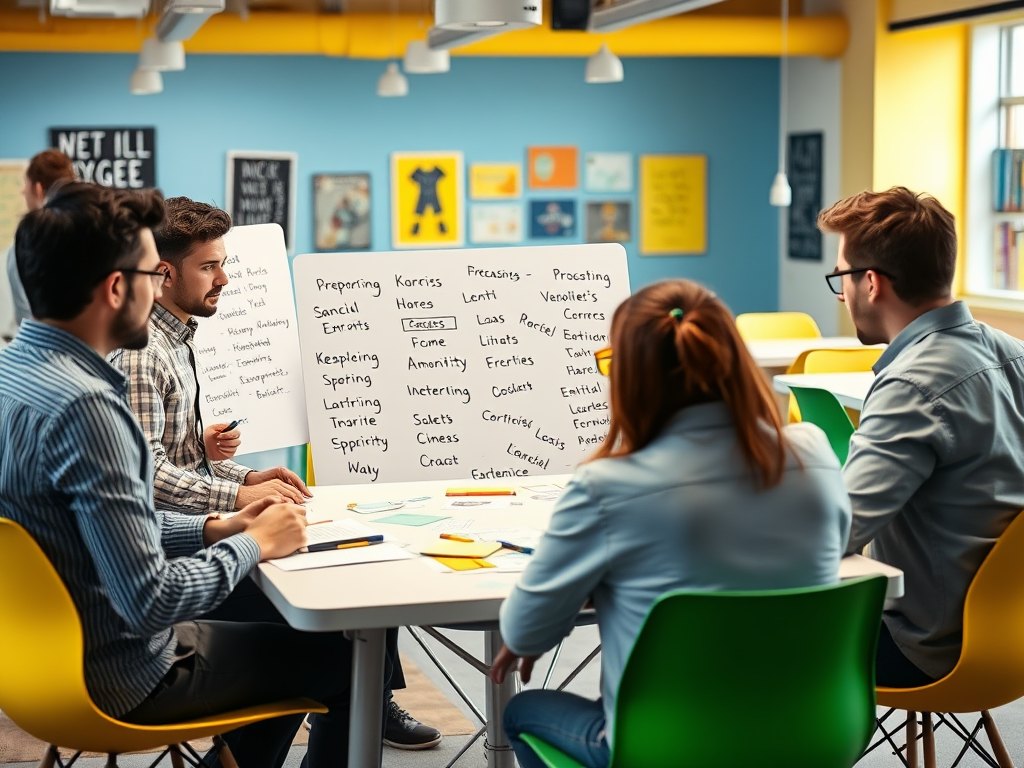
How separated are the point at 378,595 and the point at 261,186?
6752 mm

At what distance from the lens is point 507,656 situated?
1941 millimetres

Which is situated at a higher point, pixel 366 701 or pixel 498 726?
pixel 366 701

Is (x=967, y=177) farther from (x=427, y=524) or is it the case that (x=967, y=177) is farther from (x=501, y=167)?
(x=427, y=524)

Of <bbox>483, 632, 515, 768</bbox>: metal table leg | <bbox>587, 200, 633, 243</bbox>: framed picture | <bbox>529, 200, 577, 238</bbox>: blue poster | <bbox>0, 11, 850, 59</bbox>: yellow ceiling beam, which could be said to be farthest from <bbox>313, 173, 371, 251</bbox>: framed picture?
<bbox>483, 632, 515, 768</bbox>: metal table leg

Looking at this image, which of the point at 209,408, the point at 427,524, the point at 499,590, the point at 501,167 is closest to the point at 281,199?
the point at 501,167

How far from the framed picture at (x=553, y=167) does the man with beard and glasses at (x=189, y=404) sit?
5810mm

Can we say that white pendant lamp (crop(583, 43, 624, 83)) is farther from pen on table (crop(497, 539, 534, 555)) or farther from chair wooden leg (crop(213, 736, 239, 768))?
chair wooden leg (crop(213, 736, 239, 768))

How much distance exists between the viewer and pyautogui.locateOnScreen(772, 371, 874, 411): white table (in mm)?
4262

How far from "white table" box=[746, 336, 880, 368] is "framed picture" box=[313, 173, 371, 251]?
319 cm

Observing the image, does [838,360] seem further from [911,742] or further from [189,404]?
[189,404]

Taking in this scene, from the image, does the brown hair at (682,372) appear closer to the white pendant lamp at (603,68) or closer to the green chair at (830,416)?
the green chair at (830,416)

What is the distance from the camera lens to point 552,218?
8.87 m

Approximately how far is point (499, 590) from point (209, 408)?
1828 millimetres

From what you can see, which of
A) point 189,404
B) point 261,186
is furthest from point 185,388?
point 261,186
